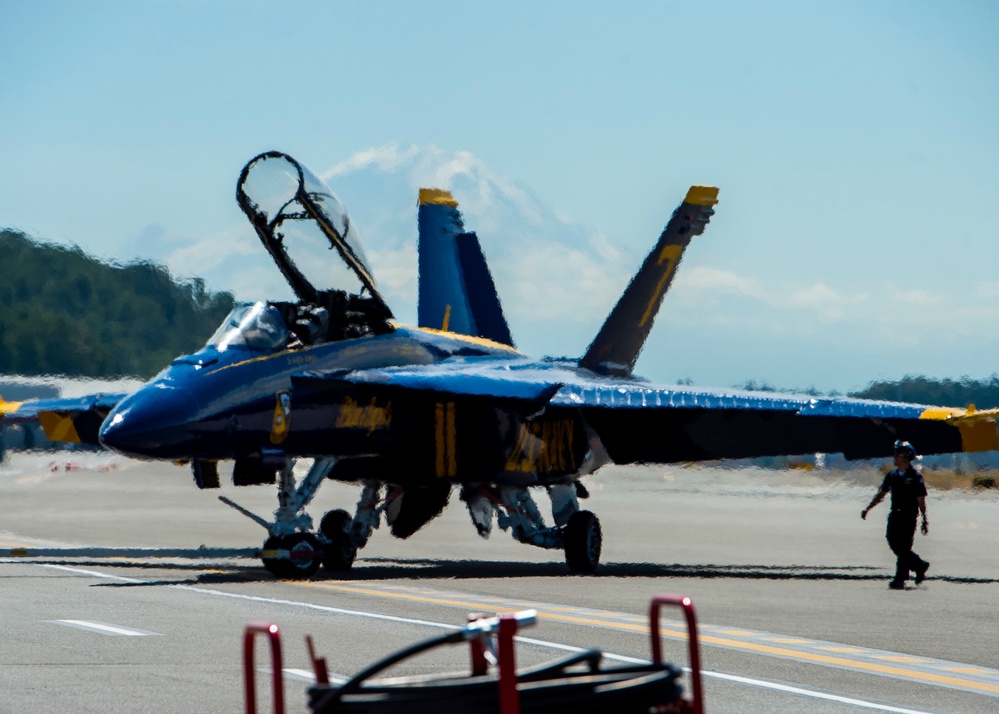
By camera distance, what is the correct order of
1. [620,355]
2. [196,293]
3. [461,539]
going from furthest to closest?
[196,293]
[461,539]
[620,355]

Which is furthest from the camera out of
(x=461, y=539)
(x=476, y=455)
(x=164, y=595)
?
(x=461, y=539)

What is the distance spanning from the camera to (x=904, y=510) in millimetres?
17422

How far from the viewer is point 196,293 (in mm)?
39688

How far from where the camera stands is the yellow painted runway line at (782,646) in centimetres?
979

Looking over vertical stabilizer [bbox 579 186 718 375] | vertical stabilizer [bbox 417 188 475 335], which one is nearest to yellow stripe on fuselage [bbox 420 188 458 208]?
vertical stabilizer [bbox 417 188 475 335]

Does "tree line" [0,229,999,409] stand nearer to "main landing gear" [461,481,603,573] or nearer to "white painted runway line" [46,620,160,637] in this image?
"main landing gear" [461,481,603,573]

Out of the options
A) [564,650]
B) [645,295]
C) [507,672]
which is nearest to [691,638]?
[507,672]

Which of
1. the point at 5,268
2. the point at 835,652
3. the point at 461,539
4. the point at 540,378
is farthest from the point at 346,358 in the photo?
the point at 5,268

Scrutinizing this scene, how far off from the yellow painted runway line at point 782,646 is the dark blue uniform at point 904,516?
4.91m

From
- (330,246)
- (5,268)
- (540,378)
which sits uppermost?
(5,268)

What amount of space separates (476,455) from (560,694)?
15435mm

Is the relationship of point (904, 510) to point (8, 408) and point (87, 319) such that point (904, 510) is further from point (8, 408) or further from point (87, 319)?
point (87, 319)

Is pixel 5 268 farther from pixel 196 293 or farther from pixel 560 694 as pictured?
pixel 560 694

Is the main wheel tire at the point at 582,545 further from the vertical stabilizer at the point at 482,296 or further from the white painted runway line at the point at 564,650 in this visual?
the vertical stabilizer at the point at 482,296
